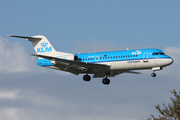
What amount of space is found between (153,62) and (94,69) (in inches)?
299

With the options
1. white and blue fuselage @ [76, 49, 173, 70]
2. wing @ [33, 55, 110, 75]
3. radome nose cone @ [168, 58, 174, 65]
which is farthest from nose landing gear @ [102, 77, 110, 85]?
radome nose cone @ [168, 58, 174, 65]

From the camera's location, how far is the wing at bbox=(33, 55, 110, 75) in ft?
172

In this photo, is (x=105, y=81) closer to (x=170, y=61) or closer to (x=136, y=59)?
(x=136, y=59)

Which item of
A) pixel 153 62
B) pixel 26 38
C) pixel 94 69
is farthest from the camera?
pixel 26 38

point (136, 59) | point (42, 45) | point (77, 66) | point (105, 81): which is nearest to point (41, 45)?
point (42, 45)

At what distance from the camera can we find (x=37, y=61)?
56.5 meters

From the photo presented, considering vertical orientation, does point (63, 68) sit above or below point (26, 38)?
below

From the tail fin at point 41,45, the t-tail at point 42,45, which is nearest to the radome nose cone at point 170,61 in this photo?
the t-tail at point 42,45

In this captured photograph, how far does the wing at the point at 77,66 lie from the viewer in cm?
5251

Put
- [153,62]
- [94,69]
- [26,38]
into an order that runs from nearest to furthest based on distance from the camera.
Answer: [153,62]
[94,69]
[26,38]

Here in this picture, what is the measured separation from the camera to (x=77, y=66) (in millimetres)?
54250

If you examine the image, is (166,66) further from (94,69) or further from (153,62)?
(94,69)

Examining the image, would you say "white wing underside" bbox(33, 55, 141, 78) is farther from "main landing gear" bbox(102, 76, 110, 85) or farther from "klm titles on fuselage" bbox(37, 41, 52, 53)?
"klm titles on fuselage" bbox(37, 41, 52, 53)

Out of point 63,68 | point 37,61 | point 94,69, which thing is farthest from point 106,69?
point 37,61
